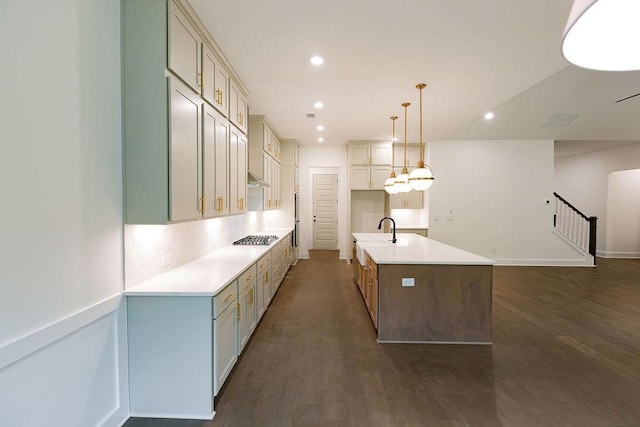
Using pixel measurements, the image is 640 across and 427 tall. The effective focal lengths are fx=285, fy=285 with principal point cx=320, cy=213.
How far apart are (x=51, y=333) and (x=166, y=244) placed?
1110 mm

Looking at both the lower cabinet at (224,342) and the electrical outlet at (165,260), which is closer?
the lower cabinet at (224,342)

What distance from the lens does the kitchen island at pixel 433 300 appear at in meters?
2.95

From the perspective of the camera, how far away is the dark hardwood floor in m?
1.96

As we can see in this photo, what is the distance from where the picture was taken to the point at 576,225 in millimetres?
6727

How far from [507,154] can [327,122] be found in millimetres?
4387

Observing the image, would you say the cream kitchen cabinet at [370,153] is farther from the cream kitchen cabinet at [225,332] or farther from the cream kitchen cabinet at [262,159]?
the cream kitchen cabinet at [225,332]

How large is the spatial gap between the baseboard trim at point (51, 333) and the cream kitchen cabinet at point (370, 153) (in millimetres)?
5801

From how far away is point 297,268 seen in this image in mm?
6191

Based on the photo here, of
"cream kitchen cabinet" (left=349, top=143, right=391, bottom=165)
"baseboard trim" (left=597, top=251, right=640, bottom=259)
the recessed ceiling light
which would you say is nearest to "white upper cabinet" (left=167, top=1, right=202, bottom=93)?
the recessed ceiling light

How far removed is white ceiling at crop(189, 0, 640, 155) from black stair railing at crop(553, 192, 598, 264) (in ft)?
7.17

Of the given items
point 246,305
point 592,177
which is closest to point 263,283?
point 246,305

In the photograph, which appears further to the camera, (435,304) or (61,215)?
(435,304)

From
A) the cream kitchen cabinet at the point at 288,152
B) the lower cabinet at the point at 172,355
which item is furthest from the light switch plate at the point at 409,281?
the cream kitchen cabinet at the point at 288,152

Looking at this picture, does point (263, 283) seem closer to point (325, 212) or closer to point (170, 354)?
point (170, 354)
